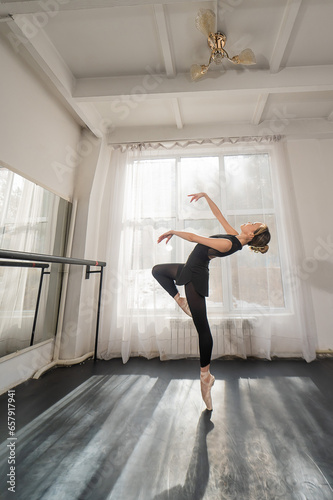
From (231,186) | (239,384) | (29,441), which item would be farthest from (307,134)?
(29,441)

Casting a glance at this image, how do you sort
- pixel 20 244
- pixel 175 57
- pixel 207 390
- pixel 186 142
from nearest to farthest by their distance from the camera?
pixel 207 390
pixel 20 244
pixel 175 57
pixel 186 142

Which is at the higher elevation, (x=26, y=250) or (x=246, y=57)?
(x=246, y=57)

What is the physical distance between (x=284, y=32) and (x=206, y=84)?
29.1 inches

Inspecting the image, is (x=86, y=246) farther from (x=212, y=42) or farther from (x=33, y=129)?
(x=212, y=42)

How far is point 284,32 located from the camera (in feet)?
6.03

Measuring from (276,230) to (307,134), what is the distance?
1492 millimetres

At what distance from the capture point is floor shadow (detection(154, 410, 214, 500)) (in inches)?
35.4

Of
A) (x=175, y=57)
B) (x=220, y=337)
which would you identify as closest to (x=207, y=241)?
(x=220, y=337)

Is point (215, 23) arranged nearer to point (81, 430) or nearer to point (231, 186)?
point (231, 186)

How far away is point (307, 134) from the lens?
9.97 ft

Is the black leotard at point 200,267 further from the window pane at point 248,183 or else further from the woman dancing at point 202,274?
the window pane at point 248,183

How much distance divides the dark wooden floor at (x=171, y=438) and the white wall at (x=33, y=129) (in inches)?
79.8

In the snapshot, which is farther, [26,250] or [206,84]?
[206,84]

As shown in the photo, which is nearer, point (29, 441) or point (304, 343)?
point (29, 441)
